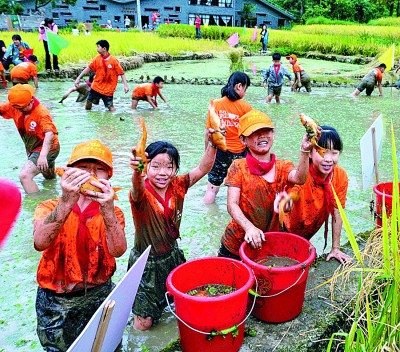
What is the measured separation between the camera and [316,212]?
10.8 ft

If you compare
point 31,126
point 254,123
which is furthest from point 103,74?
point 254,123

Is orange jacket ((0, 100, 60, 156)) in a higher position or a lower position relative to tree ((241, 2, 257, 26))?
lower

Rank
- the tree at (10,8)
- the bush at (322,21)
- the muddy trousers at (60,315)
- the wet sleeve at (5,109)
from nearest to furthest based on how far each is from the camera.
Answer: the muddy trousers at (60,315) < the wet sleeve at (5,109) < the tree at (10,8) < the bush at (322,21)

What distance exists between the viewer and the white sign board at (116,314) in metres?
1.61

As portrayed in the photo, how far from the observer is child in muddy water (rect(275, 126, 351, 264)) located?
3125 mm

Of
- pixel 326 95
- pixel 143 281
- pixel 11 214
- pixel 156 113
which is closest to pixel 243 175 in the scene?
pixel 143 281

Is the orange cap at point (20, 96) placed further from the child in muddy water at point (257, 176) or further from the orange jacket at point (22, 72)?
the child in muddy water at point (257, 176)

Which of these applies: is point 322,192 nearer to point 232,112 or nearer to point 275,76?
point 232,112

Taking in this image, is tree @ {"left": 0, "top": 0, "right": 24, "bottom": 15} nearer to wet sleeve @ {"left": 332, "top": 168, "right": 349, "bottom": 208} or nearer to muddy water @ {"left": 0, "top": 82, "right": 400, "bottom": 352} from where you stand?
muddy water @ {"left": 0, "top": 82, "right": 400, "bottom": 352}

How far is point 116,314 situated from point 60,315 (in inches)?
27.5

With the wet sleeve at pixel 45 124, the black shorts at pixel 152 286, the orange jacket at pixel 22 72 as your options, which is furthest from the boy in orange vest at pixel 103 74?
the black shorts at pixel 152 286

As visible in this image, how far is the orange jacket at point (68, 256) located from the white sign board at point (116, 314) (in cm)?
40

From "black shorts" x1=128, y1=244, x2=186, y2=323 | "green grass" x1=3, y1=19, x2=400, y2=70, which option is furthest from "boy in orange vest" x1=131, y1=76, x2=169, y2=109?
"black shorts" x1=128, y1=244, x2=186, y2=323

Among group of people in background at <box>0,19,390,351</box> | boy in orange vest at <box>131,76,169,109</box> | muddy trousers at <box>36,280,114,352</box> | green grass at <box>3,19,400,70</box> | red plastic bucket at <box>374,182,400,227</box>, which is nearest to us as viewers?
group of people in background at <box>0,19,390,351</box>
